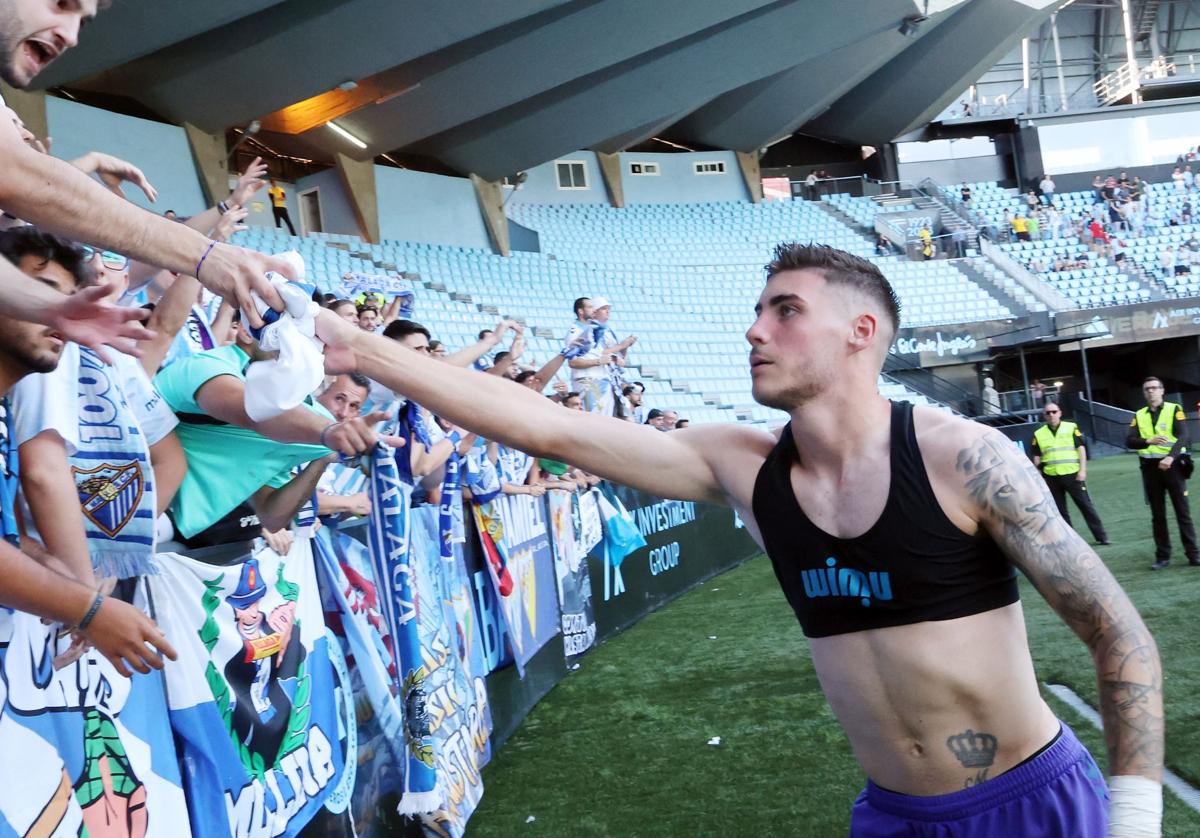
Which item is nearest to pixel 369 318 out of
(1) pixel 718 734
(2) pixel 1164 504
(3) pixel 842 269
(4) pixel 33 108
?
(1) pixel 718 734

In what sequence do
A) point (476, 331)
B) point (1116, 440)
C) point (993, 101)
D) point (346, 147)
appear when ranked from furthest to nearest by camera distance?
point (993, 101) → point (1116, 440) → point (346, 147) → point (476, 331)

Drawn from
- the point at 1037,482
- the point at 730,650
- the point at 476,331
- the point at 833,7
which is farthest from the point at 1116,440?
the point at 1037,482

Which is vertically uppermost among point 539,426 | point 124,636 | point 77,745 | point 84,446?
point 84,446

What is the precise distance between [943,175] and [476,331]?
2566 cm

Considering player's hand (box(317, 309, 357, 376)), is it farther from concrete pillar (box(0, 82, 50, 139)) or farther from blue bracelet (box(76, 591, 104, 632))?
concrete pillar (box(0, 82, 50, 139))

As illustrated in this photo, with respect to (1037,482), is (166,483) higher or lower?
higher

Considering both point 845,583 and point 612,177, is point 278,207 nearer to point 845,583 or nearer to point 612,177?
point 612,177

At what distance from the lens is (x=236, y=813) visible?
116 inches

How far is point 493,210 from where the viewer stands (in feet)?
92.7

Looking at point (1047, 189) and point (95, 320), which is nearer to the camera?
point (95, 320)

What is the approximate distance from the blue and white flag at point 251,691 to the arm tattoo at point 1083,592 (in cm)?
202

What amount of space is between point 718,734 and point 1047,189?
37074 millimetres

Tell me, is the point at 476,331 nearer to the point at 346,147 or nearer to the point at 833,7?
the point at 346,147

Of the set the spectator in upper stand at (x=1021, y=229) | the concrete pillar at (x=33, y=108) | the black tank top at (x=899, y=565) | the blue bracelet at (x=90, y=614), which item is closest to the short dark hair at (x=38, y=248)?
the blue bracelet at (x=90, y=614)
